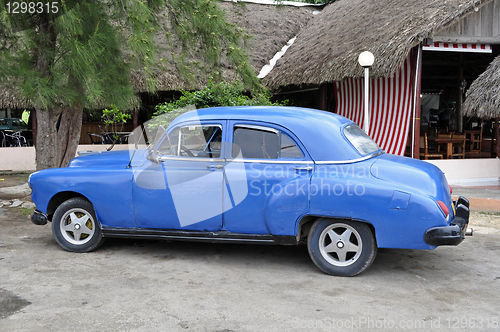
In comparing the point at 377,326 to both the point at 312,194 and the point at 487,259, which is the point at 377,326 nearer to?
the point at 312,194

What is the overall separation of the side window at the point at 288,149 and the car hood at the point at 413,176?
0.78 m

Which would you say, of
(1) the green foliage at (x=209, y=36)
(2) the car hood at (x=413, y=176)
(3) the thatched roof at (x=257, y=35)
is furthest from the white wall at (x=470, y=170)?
(2) the car hood at (x=413, y=176)

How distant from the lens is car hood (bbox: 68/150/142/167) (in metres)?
5.65

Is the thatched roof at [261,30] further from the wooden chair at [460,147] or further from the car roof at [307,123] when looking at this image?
the car roof at [307,123]

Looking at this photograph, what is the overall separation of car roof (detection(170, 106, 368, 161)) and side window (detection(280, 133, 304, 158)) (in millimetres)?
92

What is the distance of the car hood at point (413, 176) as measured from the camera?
4.59 metres

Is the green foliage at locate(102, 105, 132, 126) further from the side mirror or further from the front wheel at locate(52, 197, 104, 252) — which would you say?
the side mirror

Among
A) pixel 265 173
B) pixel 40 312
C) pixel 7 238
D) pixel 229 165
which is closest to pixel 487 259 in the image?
pixel 265 173

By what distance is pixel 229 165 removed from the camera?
5.11 meters

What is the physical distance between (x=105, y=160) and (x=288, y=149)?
2.29 m

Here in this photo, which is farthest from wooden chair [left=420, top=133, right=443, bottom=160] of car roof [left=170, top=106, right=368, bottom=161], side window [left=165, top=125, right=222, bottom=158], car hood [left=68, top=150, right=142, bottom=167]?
car hood [left=68, top=150, right=142, bottom=167]

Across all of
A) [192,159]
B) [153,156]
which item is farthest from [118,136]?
[192,159]

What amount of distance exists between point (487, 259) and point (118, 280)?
413cm

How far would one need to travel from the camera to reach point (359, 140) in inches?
206
